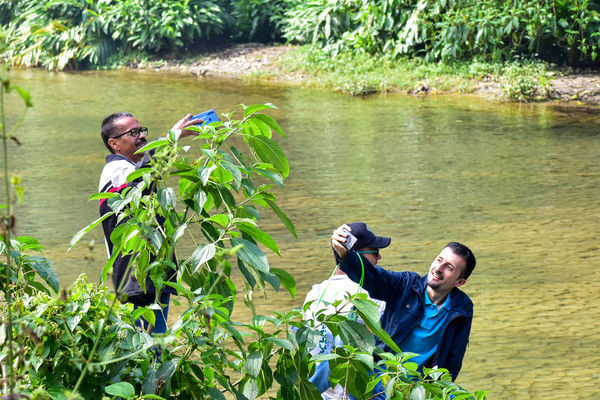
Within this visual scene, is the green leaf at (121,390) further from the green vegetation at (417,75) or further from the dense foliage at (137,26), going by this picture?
the dense foliage at (137,26)

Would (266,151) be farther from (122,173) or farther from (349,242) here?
(122,173)

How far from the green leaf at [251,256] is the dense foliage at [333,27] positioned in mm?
9847

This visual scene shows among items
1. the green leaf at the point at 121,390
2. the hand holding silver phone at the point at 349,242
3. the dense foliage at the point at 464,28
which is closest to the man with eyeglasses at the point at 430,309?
the hand holding silver phone at the point at 349,242

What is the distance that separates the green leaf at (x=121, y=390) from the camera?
6.14ft

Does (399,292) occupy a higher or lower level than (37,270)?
lower

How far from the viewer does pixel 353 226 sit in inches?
143

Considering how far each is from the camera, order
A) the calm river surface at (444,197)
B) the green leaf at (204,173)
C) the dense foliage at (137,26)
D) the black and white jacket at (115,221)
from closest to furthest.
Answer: the green leaf at (204,173), the black and white jacket at (115,221), the calm river surface at (444,197), the dense foliage at (137,26)

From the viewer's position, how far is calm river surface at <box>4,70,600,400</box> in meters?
5.55

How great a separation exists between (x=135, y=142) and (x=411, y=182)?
18.9ft

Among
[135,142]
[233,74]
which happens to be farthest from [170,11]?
[135,142]

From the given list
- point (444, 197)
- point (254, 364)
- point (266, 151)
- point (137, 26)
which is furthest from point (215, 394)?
point (137, 26)

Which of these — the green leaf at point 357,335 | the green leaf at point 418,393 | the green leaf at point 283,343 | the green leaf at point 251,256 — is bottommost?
the green leaf at point 418,393

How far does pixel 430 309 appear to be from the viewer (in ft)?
11.6

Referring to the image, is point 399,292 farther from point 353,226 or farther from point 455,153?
point 455,153
